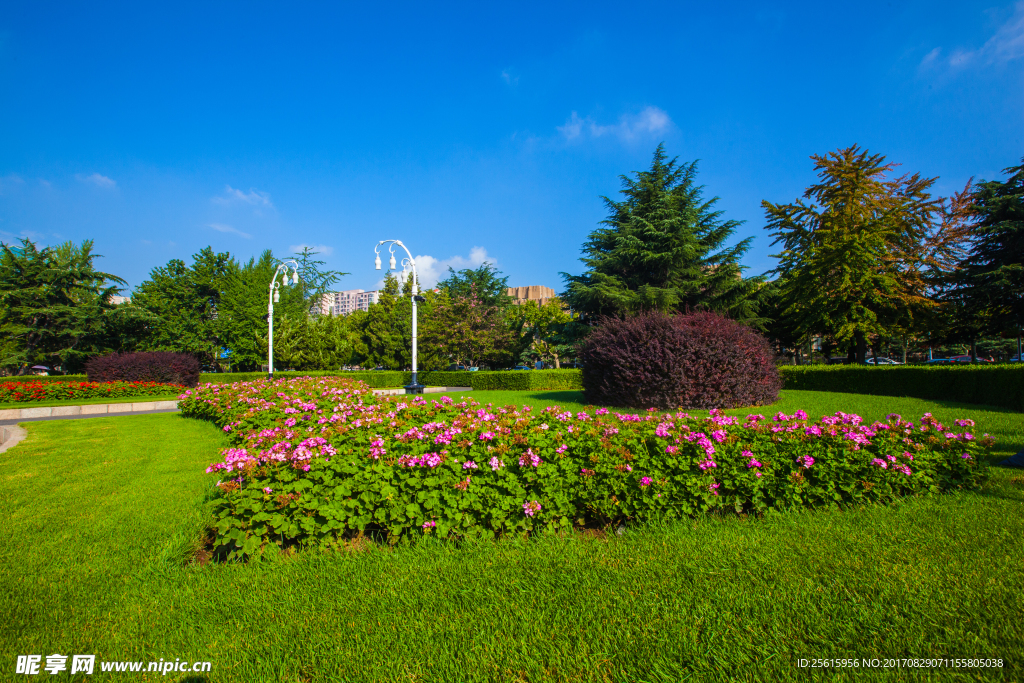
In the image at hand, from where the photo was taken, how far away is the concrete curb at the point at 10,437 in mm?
7060

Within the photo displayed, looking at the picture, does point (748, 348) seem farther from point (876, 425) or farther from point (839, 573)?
point (839, 573)

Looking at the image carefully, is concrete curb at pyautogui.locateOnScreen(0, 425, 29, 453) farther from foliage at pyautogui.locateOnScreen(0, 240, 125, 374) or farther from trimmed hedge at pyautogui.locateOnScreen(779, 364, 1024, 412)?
foliage at pyautogui.locateOnScreen(0, 240, 125, 374)

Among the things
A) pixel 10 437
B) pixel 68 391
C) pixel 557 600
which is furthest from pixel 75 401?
pixel 557 600

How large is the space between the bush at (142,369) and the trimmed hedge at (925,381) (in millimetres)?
24460

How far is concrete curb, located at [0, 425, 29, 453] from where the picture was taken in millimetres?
7060

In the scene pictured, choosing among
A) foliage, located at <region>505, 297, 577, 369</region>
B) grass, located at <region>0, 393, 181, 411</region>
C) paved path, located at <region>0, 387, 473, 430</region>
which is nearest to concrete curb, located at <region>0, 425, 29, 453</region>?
paved path, located at <region>0, 387, 473, 430</region>

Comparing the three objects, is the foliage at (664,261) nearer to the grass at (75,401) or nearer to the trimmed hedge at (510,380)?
the trimmed hedge at (510,380)

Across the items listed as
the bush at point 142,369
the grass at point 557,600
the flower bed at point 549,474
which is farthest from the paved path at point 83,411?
the grass at point 557,600

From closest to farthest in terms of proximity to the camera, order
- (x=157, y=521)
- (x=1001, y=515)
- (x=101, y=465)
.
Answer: (x=1001, y=515)
(x=157, y=521)
(x=101, y=465)

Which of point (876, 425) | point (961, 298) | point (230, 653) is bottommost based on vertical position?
point (230, 653)

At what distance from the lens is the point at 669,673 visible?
176 cm

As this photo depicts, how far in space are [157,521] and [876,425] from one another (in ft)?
20.8

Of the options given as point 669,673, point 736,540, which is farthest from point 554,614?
point 736,540

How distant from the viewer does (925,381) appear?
1130 centimetres
